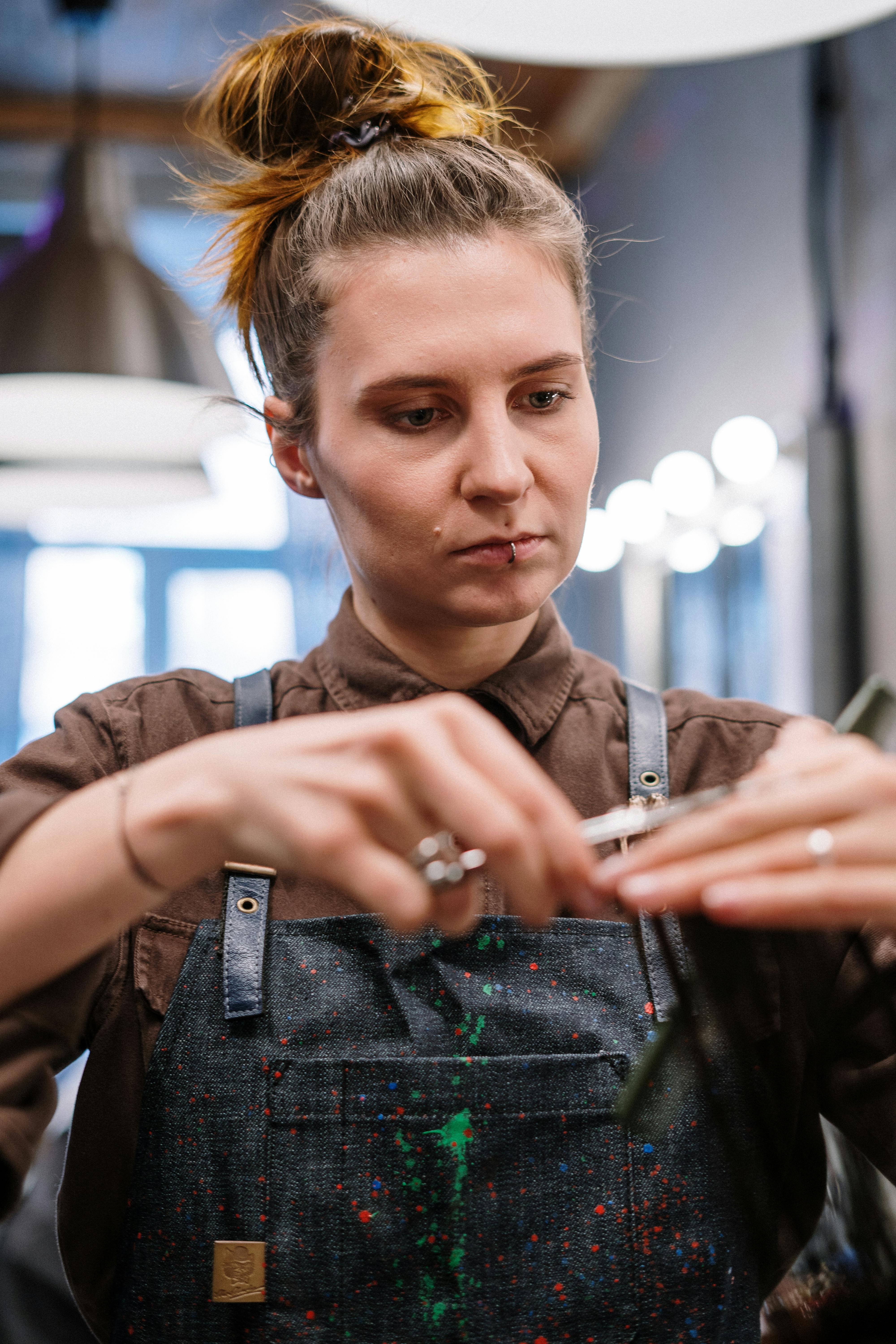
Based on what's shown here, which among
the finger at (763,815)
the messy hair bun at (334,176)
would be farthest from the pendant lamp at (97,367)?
the finger at (763,815)

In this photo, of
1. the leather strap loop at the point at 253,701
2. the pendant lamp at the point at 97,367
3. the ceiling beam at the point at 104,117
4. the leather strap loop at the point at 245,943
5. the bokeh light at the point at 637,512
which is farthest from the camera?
the ceiling beam at the point at 104,117

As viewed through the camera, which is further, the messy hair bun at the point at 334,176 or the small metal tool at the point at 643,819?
the messy hair bun at the point at 334,176

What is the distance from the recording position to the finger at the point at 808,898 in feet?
1.67

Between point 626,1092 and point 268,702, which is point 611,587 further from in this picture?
point 626,1092

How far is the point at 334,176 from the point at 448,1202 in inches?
32.4

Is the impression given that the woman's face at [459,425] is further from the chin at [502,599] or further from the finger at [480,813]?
the finger at [480,813]

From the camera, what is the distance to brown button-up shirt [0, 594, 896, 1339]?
690mm

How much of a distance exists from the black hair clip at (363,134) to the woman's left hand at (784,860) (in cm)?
72

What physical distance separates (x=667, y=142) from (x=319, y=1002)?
234 cm

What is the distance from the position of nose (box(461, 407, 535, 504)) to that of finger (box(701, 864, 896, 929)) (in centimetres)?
39

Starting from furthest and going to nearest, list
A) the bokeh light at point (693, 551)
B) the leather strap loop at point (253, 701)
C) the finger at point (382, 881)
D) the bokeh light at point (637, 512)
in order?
the bokeh light at point (637, 512) → the bokeh light at point (693, 551) → the leather strap loop at point (253, 701) → the finger at point (382, 881)

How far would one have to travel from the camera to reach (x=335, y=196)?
0.94 metres

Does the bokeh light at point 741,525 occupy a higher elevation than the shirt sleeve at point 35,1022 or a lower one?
higher

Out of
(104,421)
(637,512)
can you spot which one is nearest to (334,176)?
(104,421)
